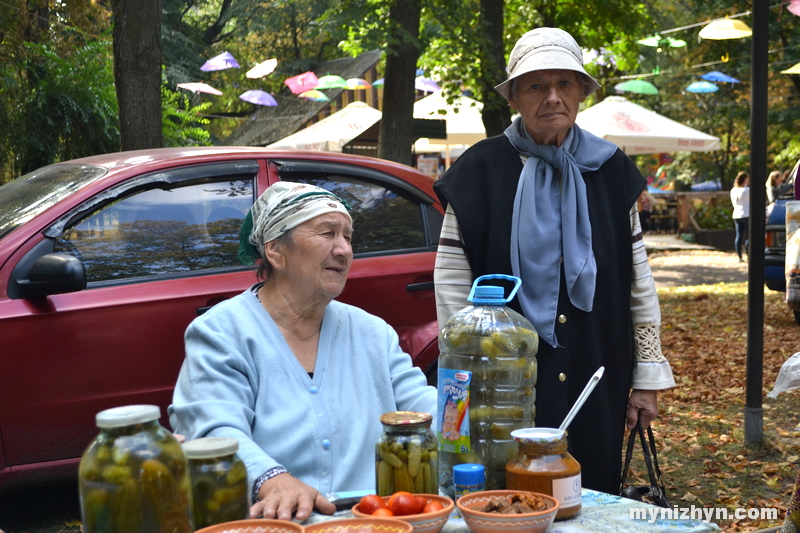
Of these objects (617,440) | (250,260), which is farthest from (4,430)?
(617,440)

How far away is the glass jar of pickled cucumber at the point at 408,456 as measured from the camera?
2045 millimetres

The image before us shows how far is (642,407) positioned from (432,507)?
1539 millimetres

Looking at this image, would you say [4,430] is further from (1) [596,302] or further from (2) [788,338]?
(2) [788,338]

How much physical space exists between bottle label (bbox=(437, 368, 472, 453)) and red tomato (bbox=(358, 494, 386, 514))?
0.97 ft

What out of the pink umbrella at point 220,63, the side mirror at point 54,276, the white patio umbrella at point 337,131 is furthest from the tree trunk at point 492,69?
the pink umbrella at point 220,63

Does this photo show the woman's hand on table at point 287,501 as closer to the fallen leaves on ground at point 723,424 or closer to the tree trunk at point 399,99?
the fallen leaves on ground at point 723,424

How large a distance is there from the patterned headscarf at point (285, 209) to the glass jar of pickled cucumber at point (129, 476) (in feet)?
4.13

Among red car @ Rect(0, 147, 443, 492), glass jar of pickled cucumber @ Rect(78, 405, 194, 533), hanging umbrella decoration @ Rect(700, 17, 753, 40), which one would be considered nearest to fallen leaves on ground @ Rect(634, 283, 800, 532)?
red car @ Rect(0, 147, 443, 492)

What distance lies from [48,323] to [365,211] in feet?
6.14

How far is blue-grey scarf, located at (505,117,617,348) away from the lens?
9.95ft

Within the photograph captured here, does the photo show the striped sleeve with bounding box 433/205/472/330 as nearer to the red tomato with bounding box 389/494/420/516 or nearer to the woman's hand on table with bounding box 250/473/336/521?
the woman's hand on table with bounding box 250/473/336/521

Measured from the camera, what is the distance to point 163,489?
1.57 metres

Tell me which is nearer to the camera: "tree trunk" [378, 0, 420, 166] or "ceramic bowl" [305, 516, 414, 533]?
"ceramic bowl" [305, 516, 414, 533]

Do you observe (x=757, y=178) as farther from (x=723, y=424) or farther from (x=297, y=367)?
(x=297, y=367)
